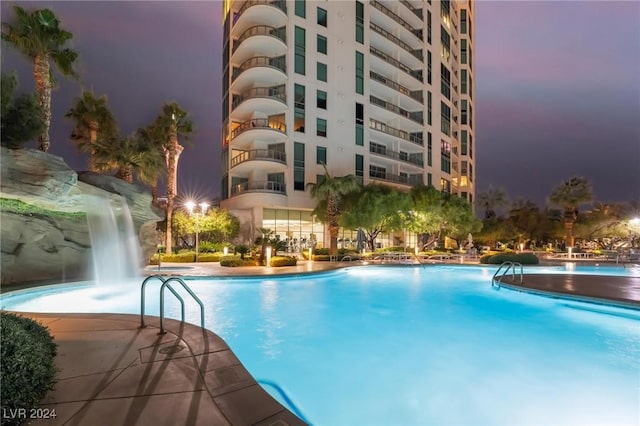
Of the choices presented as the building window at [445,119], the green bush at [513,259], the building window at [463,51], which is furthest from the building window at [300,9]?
the building window at [463,51]

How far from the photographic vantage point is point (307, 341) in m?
7.29

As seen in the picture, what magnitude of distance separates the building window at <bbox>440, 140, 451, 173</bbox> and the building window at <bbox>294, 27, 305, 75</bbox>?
73.9 feet

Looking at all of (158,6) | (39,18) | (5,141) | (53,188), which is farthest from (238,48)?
(53,188)

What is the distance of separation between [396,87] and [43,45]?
3438 cm

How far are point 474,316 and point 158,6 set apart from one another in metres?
38.7

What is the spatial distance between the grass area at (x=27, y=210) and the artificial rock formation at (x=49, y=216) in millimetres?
32

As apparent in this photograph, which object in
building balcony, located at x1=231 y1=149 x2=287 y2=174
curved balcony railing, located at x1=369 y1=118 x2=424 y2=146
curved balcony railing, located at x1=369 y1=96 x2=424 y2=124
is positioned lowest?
building balcony, located at x1=231 y1=149 x2=287 y2=174

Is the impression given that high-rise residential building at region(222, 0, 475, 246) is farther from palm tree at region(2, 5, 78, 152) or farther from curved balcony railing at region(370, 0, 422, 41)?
palm tree at region(2, 5, 78, 152)

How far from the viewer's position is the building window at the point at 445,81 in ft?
152

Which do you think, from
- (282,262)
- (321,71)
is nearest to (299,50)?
(321,71)

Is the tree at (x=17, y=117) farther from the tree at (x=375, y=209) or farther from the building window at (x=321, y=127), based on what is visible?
the building window at (x=321, y=127)

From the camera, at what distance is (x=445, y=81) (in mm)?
47188

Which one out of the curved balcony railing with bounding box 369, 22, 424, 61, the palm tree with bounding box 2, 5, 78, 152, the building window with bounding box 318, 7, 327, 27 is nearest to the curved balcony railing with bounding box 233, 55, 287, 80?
the building window with bounding box 318, 7, 327, 27

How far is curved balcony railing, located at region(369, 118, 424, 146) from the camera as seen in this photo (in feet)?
127
